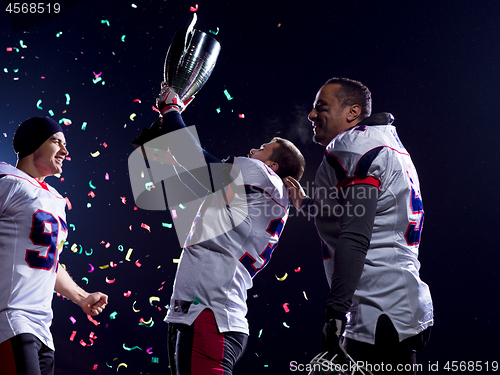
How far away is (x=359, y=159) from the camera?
1.26m

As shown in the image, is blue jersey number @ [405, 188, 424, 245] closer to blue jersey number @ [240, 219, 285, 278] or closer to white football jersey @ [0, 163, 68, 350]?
blue jersey number @ [240, 219, 285, 278]

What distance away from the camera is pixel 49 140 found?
2105 mm

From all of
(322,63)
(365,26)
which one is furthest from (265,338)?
(365,26)

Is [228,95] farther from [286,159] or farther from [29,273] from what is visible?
[29,273]

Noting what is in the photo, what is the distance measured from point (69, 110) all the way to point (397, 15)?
10.8 feet

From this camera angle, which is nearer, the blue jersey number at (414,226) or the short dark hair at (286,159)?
the blue jersey number at (414,226)

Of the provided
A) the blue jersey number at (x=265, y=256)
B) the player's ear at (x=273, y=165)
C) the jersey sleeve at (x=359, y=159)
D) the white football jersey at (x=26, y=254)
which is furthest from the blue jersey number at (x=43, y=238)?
the jersey sleeve at (x=359, y=159)

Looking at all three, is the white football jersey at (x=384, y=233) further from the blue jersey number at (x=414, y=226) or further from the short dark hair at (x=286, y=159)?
the short dark hair at (x=286, y=159)

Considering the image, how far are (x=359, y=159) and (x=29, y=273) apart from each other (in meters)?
1.52

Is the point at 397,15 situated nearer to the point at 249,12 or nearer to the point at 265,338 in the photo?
the point at 249,12

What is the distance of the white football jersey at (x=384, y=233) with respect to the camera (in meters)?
1.21

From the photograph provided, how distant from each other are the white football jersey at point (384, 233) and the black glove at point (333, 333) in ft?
0.62

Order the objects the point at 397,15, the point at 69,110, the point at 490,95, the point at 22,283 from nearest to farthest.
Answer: the point at 22,283 → the point at 490,95 → the point at 397,15 → the point at 69,110

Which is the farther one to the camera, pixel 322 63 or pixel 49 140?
pixel 322 63
